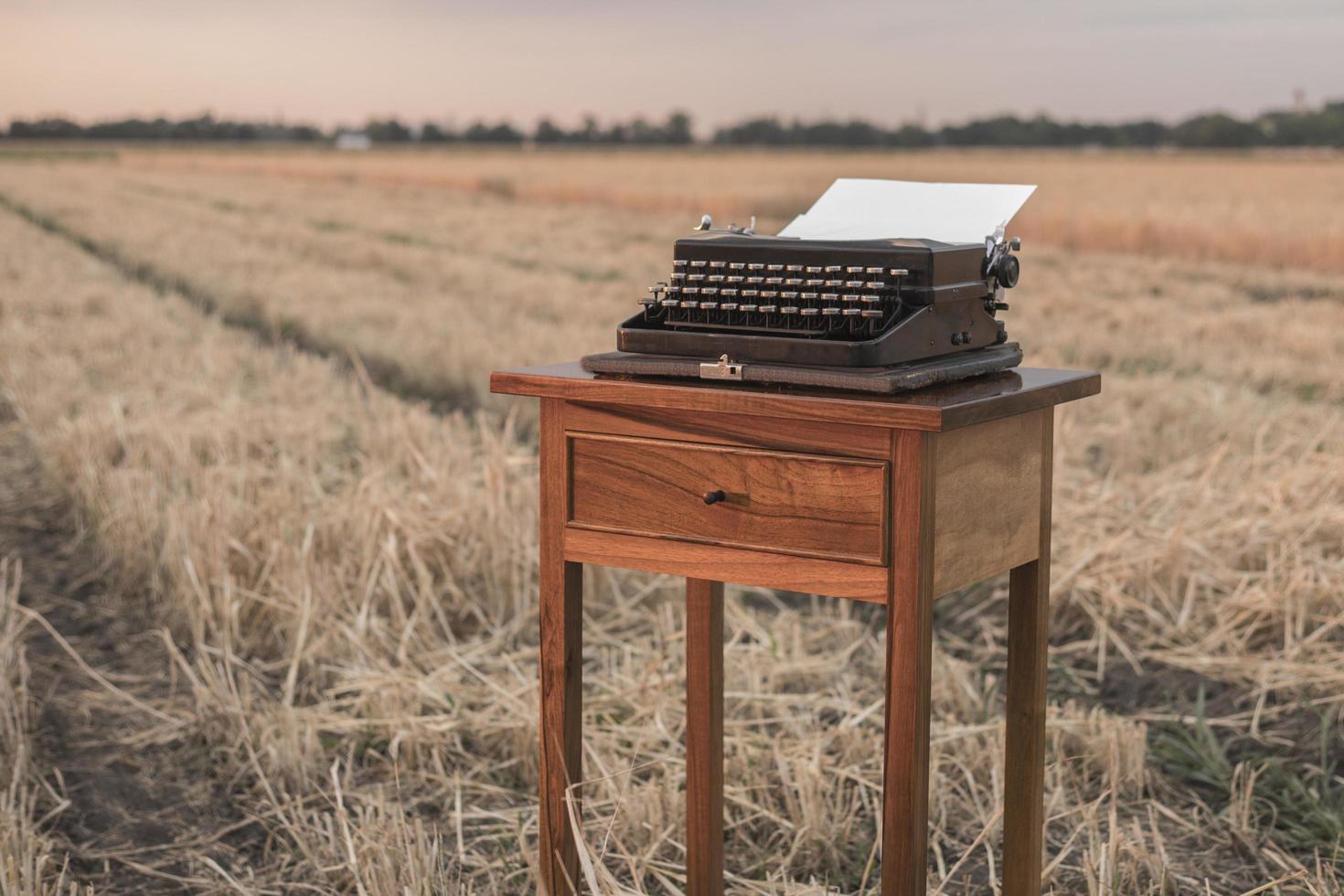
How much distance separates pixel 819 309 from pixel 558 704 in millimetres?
990

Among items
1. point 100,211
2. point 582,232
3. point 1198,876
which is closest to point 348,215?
point 100,211

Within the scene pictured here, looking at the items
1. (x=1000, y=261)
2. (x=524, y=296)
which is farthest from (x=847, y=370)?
(x=524, y=296)

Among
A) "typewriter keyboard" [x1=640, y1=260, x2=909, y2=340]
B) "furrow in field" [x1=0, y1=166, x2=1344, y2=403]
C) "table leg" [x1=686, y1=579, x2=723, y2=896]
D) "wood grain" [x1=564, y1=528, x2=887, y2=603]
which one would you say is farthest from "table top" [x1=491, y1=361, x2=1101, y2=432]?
"furrow in field" [x1=0, y1=166, x2=1344, y2=403]

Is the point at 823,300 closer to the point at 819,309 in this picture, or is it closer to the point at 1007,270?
the point at 819,309

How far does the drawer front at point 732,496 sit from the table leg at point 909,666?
0.04 metres

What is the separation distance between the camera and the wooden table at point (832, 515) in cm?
245

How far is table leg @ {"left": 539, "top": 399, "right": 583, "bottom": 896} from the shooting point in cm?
291

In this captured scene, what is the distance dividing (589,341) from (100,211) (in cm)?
1521

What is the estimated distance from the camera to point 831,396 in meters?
2.48

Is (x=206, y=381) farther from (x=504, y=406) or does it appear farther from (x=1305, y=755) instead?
(x=1305, y=755)

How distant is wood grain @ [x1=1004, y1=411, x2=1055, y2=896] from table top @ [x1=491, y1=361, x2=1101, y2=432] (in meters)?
0.27

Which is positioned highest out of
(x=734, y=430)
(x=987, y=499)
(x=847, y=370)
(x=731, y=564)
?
(x=847, y=370)

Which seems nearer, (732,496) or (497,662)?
(732,496)

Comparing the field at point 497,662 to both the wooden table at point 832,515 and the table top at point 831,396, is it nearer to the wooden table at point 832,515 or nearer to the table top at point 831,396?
the wooden table at point 832,515
